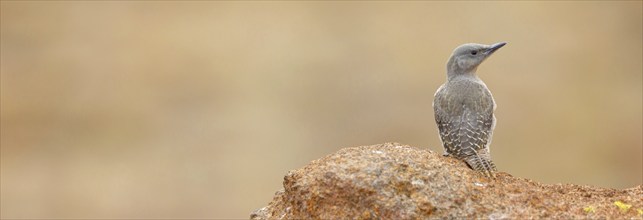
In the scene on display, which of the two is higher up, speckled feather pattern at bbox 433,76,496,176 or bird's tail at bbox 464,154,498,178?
speckled feather pattern at bbox 433,76,496,176

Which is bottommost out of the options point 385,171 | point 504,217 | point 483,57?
point 504,217

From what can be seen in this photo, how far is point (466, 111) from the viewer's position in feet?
20.6

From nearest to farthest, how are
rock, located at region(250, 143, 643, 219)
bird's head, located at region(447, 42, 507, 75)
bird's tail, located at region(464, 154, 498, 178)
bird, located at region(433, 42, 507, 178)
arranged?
rock, located at region(250, 143, 643, 219) → bird's tail, located at region(464, 154, 498, 178) → bird, located at region(433, 42, 507, 178) → bird's head, located at region(447, 42, 507, 75)

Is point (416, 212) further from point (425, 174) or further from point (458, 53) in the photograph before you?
Result: point (458, 53)

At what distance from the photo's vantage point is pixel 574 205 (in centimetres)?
466

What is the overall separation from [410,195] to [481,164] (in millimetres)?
1126

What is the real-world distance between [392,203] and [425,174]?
0.34 m

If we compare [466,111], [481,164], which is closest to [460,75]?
[466,111]

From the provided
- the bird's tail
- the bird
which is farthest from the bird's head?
the bird's tail

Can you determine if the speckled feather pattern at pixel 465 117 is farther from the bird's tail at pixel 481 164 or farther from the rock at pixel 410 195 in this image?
the rock at pixel 410 195

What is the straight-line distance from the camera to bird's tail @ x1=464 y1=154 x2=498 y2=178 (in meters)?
5.20

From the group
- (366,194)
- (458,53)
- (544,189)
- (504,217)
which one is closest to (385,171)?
(366,194)

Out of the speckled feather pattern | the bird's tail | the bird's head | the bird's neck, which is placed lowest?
the bird's tail

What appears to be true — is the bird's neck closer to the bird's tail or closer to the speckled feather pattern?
the speckled feather pattern
